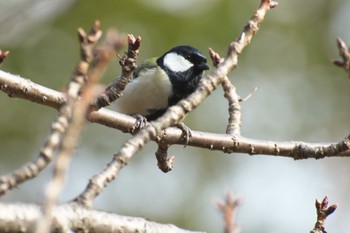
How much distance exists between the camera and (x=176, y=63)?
472 centimetres

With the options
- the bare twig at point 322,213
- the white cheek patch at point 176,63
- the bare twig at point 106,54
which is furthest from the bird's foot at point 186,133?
the bare twig at point 106,54

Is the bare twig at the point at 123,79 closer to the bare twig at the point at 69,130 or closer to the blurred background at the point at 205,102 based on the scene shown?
the bare twig at the point at 69,130

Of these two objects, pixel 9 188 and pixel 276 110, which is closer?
pixel 9 188

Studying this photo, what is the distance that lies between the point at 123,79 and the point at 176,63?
2.15m

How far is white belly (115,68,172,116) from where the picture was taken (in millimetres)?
4188

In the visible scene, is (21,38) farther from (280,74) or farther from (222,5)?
(280,74)

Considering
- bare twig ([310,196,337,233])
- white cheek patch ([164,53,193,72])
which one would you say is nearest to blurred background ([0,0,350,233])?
white cheek patch ([164,53,193,72])

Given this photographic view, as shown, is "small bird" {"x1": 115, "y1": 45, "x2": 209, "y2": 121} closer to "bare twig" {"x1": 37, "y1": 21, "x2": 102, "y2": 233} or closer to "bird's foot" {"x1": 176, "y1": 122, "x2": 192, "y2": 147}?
"bird's foot" {"x1": 176, "y1": 122, "x2": 192, "y2": 147}

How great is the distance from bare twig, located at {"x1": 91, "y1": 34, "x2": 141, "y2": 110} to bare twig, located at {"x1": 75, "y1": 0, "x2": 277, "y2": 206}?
0.45m

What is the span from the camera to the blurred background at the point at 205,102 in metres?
7.91

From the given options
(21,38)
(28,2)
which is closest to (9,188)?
(28,2)

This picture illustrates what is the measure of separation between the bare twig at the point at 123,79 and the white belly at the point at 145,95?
1505 mm

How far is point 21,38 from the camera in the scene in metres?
7.87

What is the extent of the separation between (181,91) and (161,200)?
444 centimetres
